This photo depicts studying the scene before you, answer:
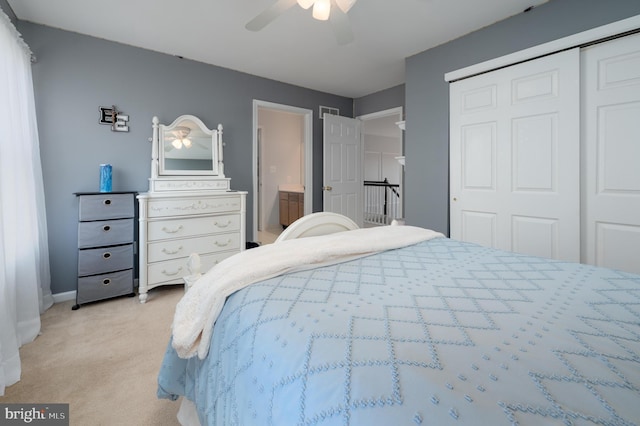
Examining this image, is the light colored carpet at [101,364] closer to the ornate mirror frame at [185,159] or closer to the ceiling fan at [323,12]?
the ornate mirror frame at [185,159]

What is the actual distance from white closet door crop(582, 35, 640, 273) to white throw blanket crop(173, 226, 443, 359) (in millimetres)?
1892

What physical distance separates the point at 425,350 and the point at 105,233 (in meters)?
2.99

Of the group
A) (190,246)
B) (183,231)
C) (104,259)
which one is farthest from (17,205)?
(190,246)

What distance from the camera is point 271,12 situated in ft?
5.91

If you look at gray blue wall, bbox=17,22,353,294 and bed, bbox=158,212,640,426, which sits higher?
gray blue wall, bbox=17,22,353,294

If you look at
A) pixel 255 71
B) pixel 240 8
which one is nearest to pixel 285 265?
pixel 240 8

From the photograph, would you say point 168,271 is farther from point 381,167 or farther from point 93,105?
point 381,167

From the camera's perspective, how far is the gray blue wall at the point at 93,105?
2695mm

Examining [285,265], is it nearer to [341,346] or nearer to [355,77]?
[341,346]

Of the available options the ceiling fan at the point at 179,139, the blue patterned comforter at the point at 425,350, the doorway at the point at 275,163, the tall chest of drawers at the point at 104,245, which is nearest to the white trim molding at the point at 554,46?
the blue patterned comforter at the point at 425,350

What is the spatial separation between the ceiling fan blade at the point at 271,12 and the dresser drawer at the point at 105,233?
2.09 metres

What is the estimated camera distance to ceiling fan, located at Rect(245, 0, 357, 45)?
1.70 metres

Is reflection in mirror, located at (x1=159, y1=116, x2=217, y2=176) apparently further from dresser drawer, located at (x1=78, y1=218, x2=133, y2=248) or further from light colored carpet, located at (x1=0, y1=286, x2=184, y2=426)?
light colored carpet, located at (x1=0, y1=286, x2=184, y2=426)

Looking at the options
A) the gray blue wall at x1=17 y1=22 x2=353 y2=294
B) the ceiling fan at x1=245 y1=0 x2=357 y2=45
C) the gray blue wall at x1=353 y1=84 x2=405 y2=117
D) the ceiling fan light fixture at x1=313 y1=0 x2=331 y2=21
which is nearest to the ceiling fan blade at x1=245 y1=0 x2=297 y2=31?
the ceiling fan at x1=245 y1=0 x2=357 y2=45
